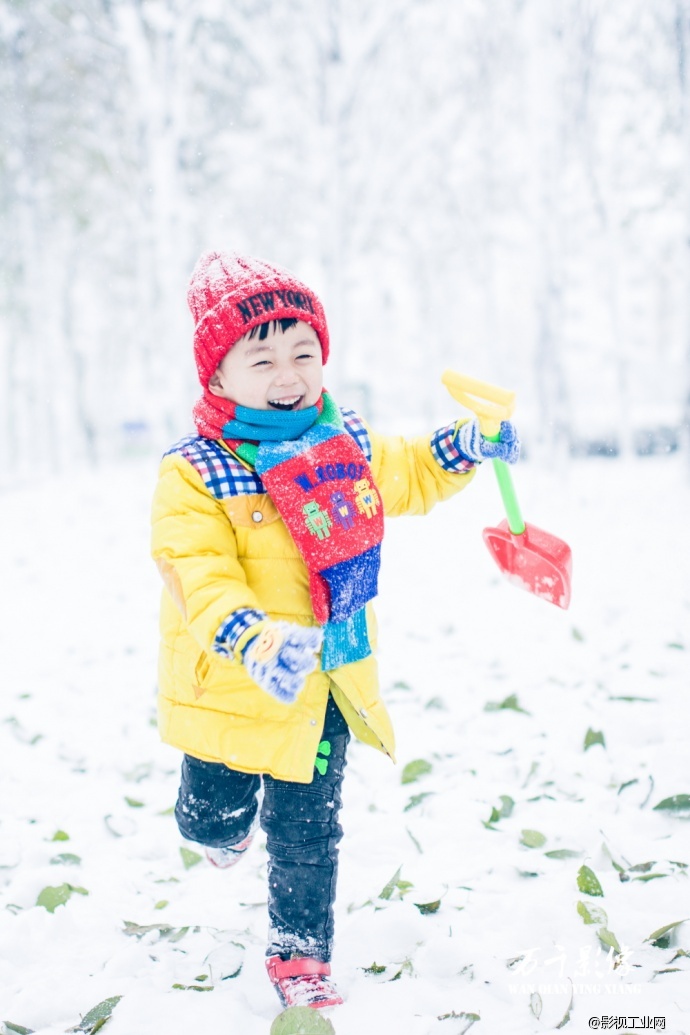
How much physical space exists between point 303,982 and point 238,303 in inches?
59.4

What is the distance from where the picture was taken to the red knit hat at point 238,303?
6.19 ft

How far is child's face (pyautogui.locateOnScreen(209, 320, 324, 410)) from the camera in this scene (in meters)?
1.89

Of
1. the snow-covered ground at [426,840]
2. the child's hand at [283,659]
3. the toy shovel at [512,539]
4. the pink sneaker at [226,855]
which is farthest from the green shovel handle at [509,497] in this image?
the pink sneaker at [226,855]

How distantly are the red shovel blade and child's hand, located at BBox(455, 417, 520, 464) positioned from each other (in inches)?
9.0

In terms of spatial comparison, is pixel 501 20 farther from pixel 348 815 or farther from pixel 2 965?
pixel 2 965

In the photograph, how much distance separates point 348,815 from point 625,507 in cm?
659

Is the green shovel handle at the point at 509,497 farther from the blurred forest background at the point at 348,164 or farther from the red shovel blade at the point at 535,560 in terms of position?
the blurred forest background at the point at 348,164

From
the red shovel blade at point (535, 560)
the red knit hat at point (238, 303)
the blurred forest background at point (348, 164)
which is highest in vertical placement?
the blurred forest background at point (348, 164)

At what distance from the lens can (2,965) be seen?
79.9 inches

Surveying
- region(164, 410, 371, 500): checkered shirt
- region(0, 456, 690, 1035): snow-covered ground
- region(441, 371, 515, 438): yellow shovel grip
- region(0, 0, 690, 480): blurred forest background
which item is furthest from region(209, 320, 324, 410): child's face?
region(0, 0, 690, 480): blurred forest background

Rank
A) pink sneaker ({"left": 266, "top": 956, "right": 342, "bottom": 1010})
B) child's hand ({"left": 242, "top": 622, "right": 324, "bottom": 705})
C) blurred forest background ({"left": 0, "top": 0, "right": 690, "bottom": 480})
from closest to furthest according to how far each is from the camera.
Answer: child's hand ({"left": 242, "top": 622, "right": 324, "bottom": 705}) → pink sneaker ({"left": 266, "top": 956, "right": 342, "bottom": 1010}) → blurred forest background ({"left": 0, "top": 0, "right": 690, "bottom": 480})

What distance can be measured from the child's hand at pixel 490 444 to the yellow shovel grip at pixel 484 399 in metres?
0.03

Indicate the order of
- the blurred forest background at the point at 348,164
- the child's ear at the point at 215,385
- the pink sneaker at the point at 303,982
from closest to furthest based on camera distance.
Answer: the pink sneaker at the point at 303,982
the child's ear at the point at 215,385
the blurred forest background at the point at 348,164

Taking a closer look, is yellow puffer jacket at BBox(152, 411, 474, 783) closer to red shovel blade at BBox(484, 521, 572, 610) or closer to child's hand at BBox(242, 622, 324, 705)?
child's hand at BBox(242, 622, 324, 705)
